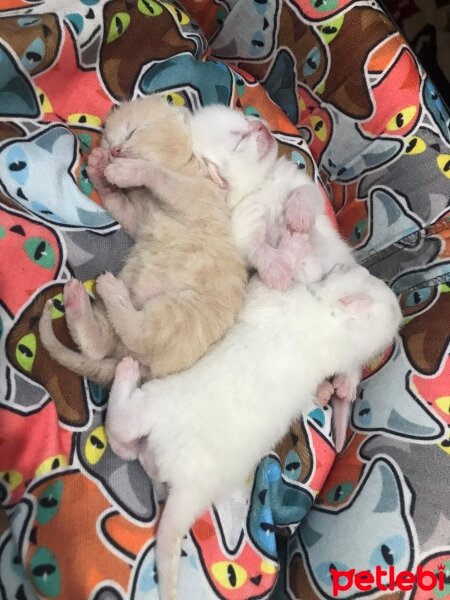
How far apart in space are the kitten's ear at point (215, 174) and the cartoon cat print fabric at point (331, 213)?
0.84ft

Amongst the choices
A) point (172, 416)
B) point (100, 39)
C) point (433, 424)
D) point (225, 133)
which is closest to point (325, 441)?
point (433, 424)

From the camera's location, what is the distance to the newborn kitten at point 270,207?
1.42 metres

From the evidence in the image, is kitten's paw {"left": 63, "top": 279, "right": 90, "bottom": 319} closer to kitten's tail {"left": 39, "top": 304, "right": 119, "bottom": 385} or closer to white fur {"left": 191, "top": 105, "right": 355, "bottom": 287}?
kitten's tail {"left": 39, "top": 304, "right": 119, "bottom": 385}

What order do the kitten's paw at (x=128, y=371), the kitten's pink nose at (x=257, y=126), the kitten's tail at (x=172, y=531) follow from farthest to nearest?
the kitten's pink nose at (x=257, y=126) → the kitten's paw at (x=128, y=371) → the kitten's tail at (x=172, y=531)

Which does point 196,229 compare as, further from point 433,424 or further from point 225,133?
point 433,424

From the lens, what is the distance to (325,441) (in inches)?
56.2

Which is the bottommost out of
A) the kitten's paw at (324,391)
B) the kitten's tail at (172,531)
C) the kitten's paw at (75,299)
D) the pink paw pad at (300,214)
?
the kitten's paw at (324,391)

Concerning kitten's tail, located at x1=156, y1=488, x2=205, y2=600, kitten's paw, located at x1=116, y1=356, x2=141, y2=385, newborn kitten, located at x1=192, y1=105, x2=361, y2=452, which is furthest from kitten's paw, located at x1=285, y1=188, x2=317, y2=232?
kitten's tail, located at x1=156, y1=488, x2=205, y2=600

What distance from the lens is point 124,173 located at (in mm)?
1299

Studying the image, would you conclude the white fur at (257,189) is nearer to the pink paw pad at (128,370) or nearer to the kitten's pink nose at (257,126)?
the kitten's pink nose at (257,126)

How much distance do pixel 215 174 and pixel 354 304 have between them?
501 mm

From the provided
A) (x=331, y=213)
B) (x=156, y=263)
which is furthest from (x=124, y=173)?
(x=331, y=213)

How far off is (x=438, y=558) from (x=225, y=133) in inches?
43.4

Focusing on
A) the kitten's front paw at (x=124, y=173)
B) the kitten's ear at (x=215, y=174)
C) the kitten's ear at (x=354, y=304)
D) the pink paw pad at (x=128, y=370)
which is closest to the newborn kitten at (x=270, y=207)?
the kitten's ear at (x=215, y=174)
